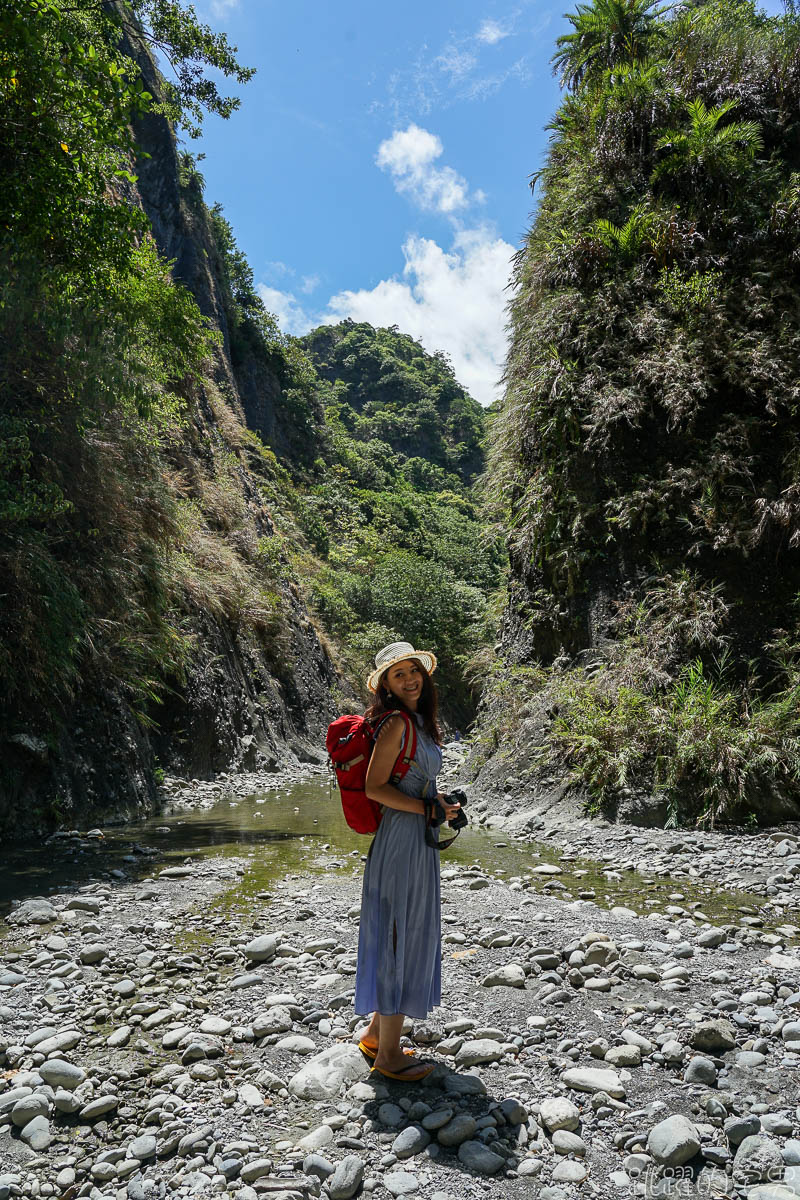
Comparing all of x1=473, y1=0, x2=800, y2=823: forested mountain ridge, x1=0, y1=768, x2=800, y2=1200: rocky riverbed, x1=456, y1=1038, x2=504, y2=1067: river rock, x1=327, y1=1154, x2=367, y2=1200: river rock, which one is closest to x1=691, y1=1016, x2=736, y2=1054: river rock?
x1=0, y1=768, x2=800, y2=1200: rocky riverbed

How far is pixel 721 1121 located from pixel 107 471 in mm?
9889

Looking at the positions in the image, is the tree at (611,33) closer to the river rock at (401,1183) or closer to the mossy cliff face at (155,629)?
the mossy cliff face at (155,629)

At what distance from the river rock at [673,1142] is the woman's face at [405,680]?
1.77 m

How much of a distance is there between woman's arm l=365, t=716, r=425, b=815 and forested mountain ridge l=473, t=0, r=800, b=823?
549 centimetres

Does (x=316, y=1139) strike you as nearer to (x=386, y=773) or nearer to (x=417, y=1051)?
(x=417, y=1051)

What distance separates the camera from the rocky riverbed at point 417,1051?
7.80 feet

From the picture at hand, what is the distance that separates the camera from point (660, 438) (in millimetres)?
10547

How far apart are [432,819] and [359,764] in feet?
1.28

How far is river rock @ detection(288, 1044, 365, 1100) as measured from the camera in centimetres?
290

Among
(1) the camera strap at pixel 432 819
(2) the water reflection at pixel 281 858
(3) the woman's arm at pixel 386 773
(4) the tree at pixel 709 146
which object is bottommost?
(2) the water reflection at pixel 281 858

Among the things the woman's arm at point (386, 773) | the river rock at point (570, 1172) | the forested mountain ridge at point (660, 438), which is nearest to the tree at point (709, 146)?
the forested mountain ridge at point (660, 438)

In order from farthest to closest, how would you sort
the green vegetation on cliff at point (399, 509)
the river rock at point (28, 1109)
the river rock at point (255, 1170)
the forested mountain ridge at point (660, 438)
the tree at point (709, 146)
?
1. the green vegetation on cliff at point (399, 509)
2. the tree at point (709, 146)
3. the forested mountain ridge at point (660, 438)
4. the river rock at point (28, 1109)
5. the river rock at point (255, 1170)

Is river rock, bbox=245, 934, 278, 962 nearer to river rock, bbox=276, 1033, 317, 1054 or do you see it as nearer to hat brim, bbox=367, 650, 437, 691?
river rock, bbox=276, 1033, 317, 1054

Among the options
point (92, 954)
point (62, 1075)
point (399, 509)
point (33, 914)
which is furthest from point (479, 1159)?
point (399, 509)
